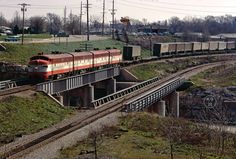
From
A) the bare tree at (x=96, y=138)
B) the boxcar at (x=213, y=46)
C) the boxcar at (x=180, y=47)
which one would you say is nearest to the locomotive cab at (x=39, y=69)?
the bare tree at (x=96, y=138)

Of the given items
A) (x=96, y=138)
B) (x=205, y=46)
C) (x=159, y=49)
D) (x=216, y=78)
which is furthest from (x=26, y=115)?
(x=205, y=46)

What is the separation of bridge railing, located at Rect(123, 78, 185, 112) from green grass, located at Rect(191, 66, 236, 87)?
27.8 feet

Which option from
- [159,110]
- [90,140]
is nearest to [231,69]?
[159,110]

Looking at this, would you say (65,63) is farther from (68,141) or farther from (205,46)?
(205,46)

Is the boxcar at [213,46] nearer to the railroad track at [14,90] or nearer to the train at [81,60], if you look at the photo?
the train at [81,60]

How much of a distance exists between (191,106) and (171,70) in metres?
23.3

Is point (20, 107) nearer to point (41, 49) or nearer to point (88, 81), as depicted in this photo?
point (88, 81)

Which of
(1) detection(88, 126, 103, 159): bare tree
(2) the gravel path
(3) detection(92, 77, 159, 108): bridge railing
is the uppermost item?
(1) detection(88, 126, 103, 159): bare tree

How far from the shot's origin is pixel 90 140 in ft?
93.4

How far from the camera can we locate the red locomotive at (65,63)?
44219 mm

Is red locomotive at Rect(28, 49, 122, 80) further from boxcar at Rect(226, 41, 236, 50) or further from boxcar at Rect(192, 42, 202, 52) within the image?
boxcar at Rect(226, 41, 236, 50)

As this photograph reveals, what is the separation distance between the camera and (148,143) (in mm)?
28484

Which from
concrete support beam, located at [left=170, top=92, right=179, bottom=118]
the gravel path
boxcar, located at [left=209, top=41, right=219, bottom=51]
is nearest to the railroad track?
the gravel path

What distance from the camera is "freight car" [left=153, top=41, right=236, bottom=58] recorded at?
9543 cm
